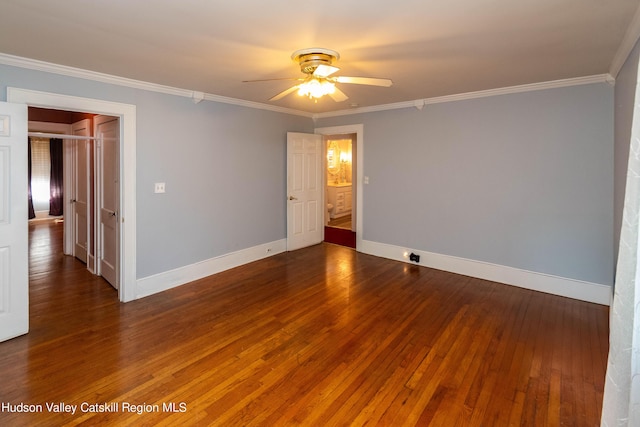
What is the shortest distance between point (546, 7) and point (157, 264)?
434 centimetres

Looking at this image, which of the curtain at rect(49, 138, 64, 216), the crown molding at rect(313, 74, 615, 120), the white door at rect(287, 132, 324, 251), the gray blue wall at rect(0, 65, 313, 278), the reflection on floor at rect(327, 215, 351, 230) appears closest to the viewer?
the crown molding at rect(313, 74, 615, 120)

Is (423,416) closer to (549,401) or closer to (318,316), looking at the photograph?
(549,401)

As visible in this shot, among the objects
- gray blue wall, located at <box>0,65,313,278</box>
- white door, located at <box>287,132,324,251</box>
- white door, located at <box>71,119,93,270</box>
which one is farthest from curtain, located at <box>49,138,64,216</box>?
white door, located at <box>287,132,324,251</box>

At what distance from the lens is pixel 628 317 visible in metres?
1.11

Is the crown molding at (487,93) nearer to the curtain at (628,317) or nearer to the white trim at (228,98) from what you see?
the white trim at (228,98)

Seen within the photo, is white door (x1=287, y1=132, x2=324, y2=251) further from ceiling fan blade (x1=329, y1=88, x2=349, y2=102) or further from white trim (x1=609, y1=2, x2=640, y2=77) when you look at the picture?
white trim (x1=609, y1=2, x2=640, y2=77)

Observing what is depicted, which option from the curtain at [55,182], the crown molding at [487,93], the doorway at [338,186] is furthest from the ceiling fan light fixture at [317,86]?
Answer: the curtain at [55,182]

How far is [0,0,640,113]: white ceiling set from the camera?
1.99 meters

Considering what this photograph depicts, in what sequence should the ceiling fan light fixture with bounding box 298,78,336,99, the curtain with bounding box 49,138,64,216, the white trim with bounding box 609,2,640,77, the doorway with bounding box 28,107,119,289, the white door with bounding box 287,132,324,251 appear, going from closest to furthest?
the white trim with bounding box 609,2,640,77 < the ceiling fan light fixture with bounding box 298,78,336,99 < the doorway with bounding box 28,107,119,289 < the white door with bounding box 287,132,324,251 < the curtain with bounding box 49,138,64,216

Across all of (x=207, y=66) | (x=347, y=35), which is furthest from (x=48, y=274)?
(x=347, y=35)

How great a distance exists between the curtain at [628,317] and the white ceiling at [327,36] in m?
1.40

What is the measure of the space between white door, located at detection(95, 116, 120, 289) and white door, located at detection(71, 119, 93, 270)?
1.51 ft

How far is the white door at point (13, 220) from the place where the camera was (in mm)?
2701

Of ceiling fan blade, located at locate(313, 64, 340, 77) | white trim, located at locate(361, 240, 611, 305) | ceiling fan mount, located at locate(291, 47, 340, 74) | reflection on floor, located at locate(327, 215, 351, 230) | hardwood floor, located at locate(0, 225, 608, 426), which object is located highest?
ceiling fan mount, located at locate(291, 47, 340, 74)
